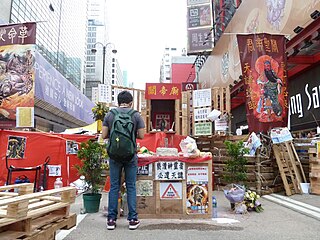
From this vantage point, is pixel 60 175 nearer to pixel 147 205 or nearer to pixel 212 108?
pixel 147 205

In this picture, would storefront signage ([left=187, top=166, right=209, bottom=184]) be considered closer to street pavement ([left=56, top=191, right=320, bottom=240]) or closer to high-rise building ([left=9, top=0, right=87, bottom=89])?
street pavement ([left=56, top=191, right=320, bottom=240])

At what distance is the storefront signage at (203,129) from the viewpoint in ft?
34.2

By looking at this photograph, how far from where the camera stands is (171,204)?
16.0 ft

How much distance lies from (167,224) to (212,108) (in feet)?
23.9

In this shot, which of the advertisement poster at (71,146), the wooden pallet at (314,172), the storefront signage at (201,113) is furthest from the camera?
the storefront signage at (201,113)

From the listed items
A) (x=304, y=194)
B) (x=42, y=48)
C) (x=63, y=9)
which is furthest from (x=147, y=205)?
(x=63, y=9)

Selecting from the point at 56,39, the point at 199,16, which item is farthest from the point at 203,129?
the point at 56,39

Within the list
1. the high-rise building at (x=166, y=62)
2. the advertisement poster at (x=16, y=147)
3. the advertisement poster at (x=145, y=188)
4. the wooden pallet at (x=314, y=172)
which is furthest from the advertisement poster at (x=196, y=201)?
the high-rise building at (x=166, y=62)

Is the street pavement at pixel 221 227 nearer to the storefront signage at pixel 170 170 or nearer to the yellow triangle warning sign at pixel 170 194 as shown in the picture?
the yellow triangle warning sign at pixel 170 194

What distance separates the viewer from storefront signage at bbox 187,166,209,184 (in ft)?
16.3

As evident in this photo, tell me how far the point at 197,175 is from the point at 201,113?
6393 mm

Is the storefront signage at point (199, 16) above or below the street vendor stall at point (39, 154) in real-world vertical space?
above

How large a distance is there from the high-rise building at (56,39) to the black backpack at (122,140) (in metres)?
5.78

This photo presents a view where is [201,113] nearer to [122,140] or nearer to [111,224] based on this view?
[122,140]
